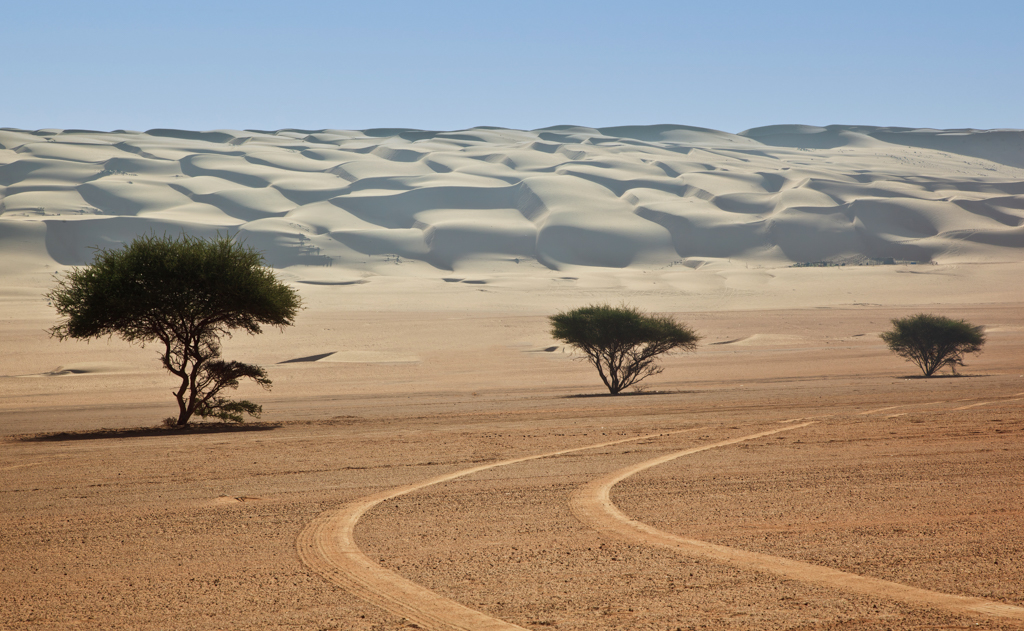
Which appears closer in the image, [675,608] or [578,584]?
[675,608]

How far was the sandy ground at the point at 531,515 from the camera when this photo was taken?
229 inches

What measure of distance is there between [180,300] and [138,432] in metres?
3.16

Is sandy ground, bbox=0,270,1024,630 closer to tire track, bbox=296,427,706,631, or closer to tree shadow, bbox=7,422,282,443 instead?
tire track, bbox=296,427,706,631

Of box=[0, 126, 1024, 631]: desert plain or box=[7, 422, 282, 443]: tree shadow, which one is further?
box=[7, 422, 282, 443]: tree shadow

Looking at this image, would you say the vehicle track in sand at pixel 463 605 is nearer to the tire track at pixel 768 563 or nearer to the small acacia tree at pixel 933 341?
the tire track at pixel 768 563

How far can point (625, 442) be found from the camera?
566 inches

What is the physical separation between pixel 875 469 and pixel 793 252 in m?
134

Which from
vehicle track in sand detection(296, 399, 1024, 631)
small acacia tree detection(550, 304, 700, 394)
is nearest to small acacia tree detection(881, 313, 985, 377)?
small acacia tree detection(550, 304, 700, 394)

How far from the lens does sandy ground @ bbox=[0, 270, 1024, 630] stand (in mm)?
5812

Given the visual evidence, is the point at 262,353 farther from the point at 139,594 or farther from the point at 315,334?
the point at 139,594

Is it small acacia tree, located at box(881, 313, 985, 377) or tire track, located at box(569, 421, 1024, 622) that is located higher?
small acacia tree, located at box(881, 313, 985, 377)

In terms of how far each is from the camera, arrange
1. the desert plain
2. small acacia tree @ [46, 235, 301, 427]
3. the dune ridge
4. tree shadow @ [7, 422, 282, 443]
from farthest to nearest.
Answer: the dune ridge
small acacia tree @ [46, 235, 301, 427]
tree shadow @ [7, 422, 282, 443]
the desert plain

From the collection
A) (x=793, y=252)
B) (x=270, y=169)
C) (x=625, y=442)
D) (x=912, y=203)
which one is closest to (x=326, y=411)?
(x=625, y=442)

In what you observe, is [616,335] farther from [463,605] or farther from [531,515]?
[463,605]
